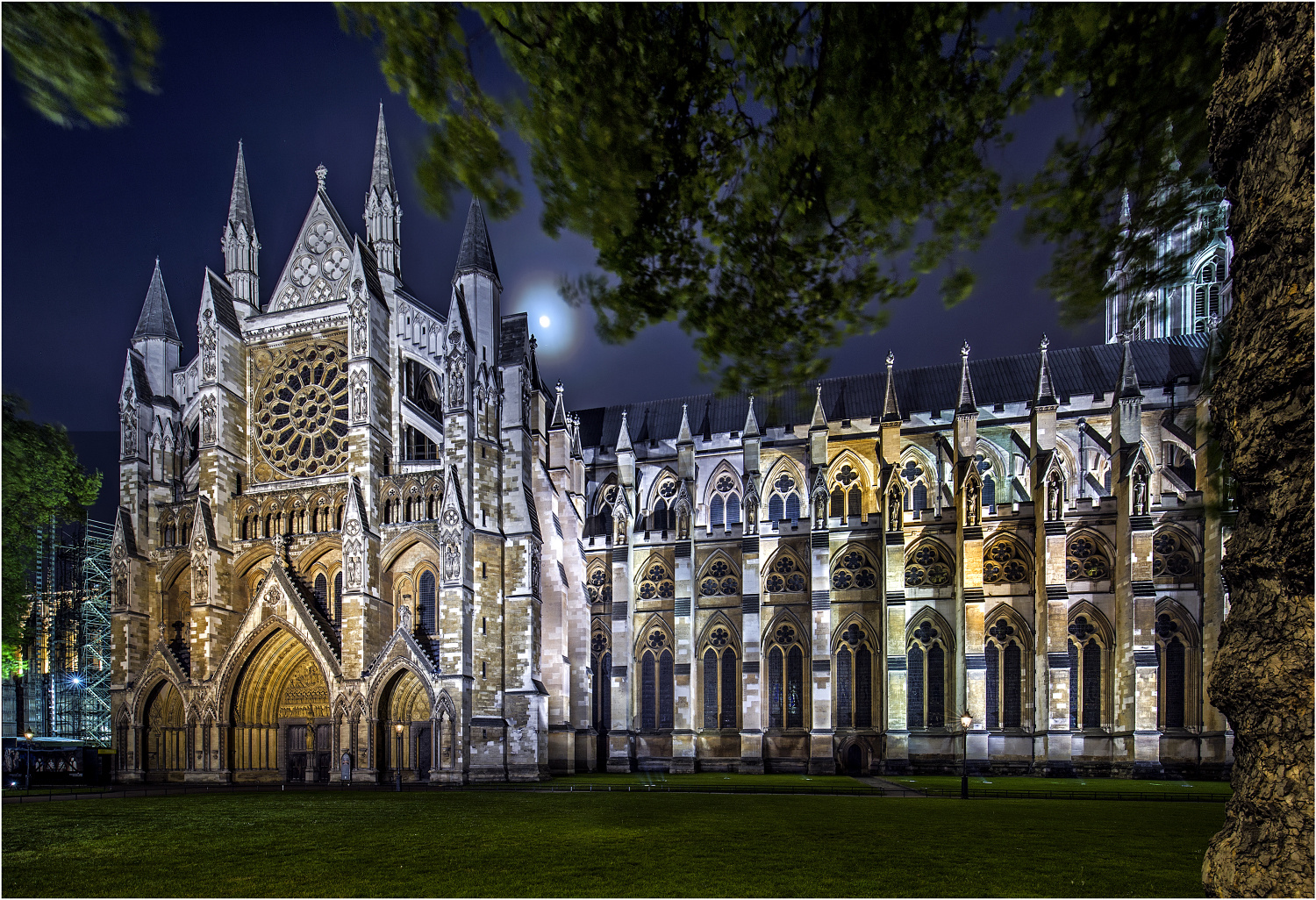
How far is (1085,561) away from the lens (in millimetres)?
28984

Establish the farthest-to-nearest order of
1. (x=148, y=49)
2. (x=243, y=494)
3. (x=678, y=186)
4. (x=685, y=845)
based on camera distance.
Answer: (x=243, y=494), (x=685, y=845), (x=678, y=186), (x=148, y=49)

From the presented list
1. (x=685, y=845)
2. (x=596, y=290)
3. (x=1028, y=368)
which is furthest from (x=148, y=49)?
(x=1028, y=368)

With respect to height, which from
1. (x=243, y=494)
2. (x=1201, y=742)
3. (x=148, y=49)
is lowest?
(x=1201, y=742)

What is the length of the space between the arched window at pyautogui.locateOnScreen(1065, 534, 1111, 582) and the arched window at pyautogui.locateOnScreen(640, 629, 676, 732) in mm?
16403

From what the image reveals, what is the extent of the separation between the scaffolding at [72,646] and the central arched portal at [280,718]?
16.0 m

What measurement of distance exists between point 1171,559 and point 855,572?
11573 mm

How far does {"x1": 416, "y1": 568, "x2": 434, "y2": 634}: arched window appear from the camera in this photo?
2719 centimetres

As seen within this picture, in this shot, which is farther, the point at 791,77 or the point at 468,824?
the point at 468,824

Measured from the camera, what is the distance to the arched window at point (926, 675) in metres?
29.0

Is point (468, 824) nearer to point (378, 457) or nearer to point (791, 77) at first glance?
point (791, 77)

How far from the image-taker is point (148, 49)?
4.27 m

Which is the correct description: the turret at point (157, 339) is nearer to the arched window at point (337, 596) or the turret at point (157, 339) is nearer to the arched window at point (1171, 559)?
the arched window at point (337, 596)

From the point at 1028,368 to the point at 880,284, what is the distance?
1406 inches

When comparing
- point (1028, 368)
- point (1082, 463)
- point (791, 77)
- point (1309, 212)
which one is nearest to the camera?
point (1309, 212)
